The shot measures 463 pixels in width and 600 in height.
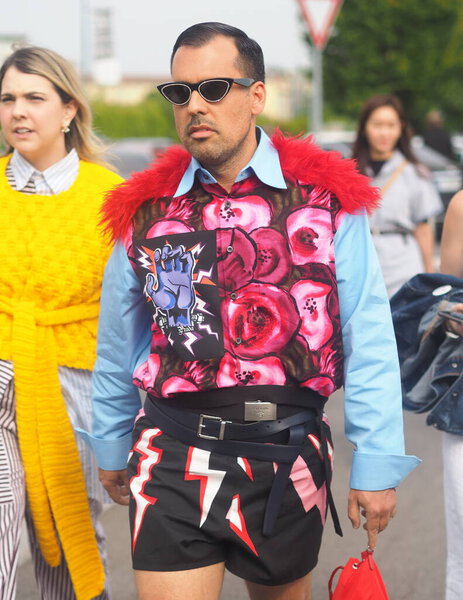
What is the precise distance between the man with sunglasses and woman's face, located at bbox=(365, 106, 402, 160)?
446cm

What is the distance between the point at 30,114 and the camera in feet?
12.8

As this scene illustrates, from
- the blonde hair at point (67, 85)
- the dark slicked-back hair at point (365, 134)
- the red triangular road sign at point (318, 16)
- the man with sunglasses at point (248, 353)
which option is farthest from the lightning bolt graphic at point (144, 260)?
the red triangular road sign at point (318, 16)

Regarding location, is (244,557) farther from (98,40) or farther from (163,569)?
(98,40)

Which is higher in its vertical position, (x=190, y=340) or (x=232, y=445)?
(x=190, y=340)

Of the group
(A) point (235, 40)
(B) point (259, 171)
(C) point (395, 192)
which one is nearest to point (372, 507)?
(B) point (259, 171)

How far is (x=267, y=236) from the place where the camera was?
2945 millimetres

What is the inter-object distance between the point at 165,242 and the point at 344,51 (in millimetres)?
35690

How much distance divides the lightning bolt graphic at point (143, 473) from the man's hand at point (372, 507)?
0.54m

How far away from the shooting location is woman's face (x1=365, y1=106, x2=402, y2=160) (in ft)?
24.4

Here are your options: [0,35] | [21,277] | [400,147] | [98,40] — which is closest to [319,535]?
[21,277]

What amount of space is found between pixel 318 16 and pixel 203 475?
335 inches

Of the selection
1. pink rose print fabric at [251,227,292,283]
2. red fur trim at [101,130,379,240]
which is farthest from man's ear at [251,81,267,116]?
pink rose print fabric at [251,227,292,283]

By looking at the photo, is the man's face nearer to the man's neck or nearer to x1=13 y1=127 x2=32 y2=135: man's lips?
the man's neck

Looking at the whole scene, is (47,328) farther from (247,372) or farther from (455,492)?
(455,492)
